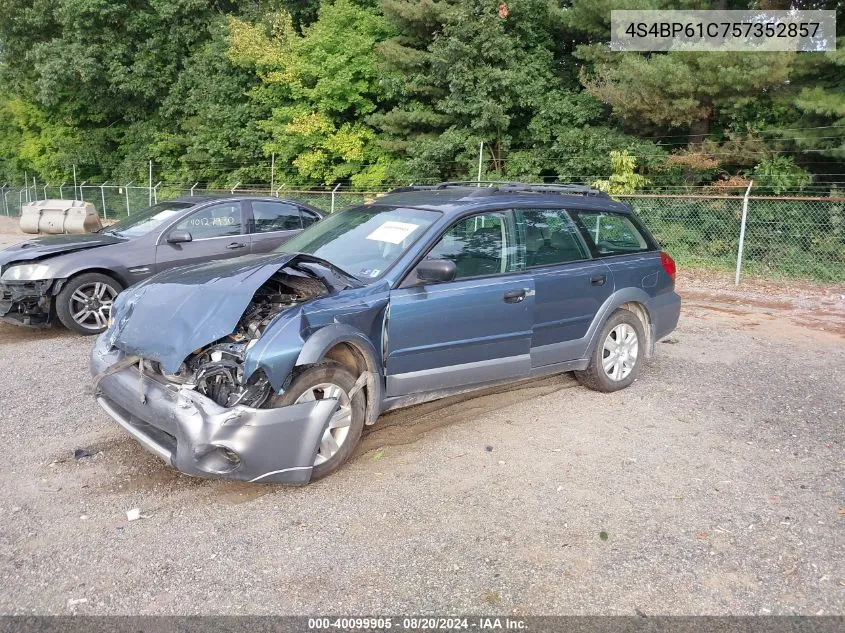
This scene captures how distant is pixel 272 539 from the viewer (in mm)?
3254

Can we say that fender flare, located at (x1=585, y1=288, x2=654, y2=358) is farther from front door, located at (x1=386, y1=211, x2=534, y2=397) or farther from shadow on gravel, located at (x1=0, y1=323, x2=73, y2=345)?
shadow on gravel, located at (x1=0, y1=323, x2=73, y2=345)

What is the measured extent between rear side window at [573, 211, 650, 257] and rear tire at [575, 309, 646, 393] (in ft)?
1.84

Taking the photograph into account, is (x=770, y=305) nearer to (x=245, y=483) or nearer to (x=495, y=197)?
(x=495, y=197)

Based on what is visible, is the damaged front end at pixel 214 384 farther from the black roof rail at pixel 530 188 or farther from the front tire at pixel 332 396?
the black roof rail at pixel 530 188

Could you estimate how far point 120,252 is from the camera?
7.36 metres

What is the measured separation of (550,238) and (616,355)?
1.24 m

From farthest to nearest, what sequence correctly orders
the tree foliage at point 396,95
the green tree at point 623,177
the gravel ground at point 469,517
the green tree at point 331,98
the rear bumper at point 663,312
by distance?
the green tree at point 331,98, the green tree at point 623,177, the tree foliage at point 396,95, the rear bumper at point 663,312, the gravel ground at point 469,517

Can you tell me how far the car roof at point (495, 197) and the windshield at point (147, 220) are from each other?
3482mm

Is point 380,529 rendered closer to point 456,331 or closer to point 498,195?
point 456,331

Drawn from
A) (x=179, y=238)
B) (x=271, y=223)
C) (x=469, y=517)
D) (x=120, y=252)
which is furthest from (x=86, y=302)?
(x=469, y=517)

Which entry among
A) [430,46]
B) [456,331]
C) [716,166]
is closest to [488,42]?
[430,46]

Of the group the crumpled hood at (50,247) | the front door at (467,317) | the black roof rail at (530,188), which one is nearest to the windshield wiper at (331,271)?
the front door at (467,317)

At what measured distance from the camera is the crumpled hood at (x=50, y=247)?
6961 mm

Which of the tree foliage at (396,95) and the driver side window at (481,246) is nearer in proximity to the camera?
the driver side window at (481,246)
